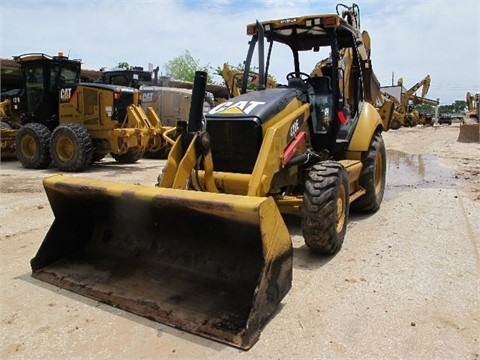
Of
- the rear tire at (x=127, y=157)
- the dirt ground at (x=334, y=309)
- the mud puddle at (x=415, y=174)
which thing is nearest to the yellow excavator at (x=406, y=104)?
the mud puddle at (x=415, y=174)

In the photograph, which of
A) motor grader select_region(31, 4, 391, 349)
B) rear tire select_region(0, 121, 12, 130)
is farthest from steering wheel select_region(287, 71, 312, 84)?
rear tire select_region(0, 121, 12, 130)

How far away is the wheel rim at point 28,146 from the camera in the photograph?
422 inches

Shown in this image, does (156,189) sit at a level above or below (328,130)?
below

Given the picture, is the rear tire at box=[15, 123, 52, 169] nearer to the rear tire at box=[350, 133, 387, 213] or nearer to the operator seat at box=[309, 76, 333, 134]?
the operator seat at box=[309, 76, 333, 134]

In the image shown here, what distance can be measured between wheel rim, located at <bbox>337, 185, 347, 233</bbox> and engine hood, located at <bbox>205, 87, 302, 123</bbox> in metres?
1.02

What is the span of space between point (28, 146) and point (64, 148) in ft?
4.27

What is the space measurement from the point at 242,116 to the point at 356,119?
7.18 ft

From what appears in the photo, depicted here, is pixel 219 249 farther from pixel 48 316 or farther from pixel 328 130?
pixel 328 130

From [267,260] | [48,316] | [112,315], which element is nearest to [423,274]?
[267,260]

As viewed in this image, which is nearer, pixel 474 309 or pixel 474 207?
pixel 474 309

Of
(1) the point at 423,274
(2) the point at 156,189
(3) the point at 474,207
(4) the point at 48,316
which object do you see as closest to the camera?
(4) the point at 48,316

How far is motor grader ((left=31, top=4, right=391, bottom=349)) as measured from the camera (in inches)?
119

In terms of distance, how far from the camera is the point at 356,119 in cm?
595

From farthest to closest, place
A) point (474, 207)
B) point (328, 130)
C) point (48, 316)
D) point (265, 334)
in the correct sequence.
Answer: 1. point (474, 207)
2. point (328, 130)
3. point (48, 316)
4. point (265, 334)
